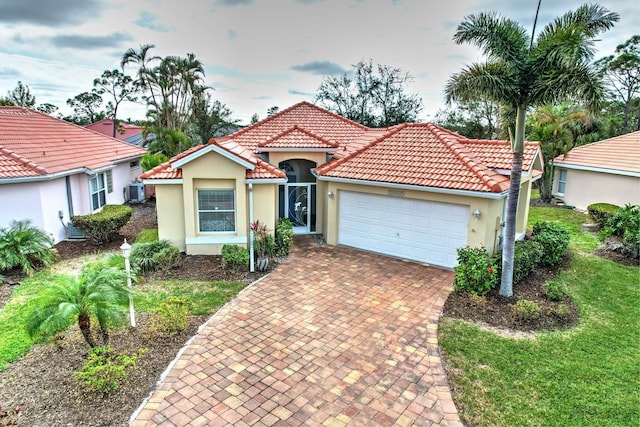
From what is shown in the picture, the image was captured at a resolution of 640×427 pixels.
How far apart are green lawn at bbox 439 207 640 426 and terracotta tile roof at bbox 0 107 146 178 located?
15.3 metres

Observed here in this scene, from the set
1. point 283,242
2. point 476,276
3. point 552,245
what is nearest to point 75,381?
point 283,242

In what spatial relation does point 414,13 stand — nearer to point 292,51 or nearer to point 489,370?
point 292,51

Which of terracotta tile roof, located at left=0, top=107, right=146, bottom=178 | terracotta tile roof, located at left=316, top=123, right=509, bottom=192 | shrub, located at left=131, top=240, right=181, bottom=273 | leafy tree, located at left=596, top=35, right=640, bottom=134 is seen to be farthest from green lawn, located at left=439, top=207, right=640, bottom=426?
leafy tree, located at left=596, top=35, right=640, bottom=134

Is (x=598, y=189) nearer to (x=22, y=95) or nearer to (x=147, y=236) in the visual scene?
(x=147, y=236)

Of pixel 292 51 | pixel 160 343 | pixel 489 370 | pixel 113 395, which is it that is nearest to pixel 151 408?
pixel 113 395

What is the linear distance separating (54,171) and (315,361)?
1323 centimetres

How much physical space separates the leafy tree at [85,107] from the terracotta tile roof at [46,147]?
34.2 meters

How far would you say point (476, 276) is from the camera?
10.6m

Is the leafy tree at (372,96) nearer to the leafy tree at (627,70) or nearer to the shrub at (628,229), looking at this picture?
the leafy tree at (627,70)

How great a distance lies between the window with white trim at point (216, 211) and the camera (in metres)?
13.7

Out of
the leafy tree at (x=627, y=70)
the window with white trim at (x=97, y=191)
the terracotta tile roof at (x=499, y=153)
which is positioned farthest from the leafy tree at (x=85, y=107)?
the leafy tree at (x=627, y=70)

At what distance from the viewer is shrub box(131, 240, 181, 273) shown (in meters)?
12.5

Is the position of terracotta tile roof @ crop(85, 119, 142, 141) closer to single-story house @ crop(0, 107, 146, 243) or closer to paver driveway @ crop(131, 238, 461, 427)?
single-story house @ crop(0, 107, 146, 243)

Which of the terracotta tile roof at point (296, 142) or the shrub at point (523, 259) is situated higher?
the terracotta tile roof at point (296, 142)
